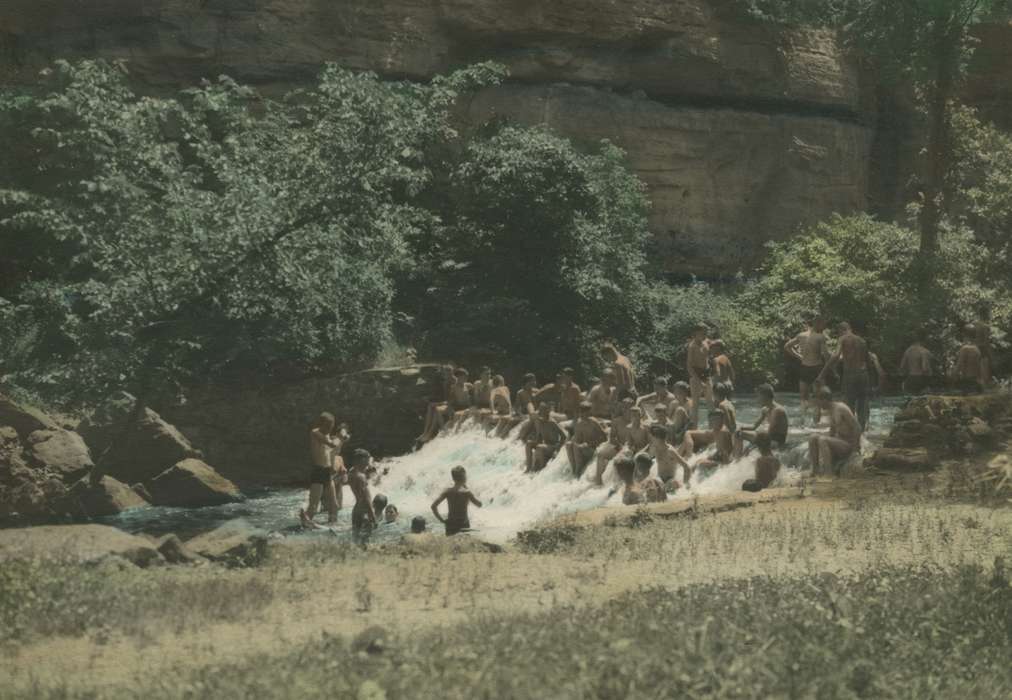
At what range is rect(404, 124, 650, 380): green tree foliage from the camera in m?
28.7

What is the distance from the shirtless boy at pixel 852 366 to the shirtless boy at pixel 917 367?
5.27 feet

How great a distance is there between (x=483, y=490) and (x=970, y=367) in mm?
7891

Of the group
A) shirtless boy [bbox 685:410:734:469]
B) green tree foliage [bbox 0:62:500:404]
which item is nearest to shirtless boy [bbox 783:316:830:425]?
shirtless boy [bbox 685:410:734:469]

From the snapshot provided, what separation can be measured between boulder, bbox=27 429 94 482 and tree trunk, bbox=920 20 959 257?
1828cm

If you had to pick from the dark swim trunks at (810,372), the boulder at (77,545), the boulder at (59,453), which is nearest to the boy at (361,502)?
the boulder at (59,453)

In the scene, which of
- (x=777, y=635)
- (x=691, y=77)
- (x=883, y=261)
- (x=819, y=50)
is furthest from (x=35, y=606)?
(x=819, y=50)

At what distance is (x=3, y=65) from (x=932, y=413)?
25284mm

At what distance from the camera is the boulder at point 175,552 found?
39.1ft

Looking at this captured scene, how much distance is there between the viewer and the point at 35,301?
24.2 metres

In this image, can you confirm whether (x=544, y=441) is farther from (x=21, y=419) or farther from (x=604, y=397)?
(x=21, y=419)

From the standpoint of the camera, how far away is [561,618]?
8.56 meters

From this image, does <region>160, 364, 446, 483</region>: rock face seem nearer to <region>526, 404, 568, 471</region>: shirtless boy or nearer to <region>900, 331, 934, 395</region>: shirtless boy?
<region>526, 404, 568, 471</region>: shirtless boy

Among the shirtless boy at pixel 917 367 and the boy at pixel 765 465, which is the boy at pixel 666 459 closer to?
the boy at pixel 765 465

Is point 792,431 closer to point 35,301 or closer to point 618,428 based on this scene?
point 618,428
